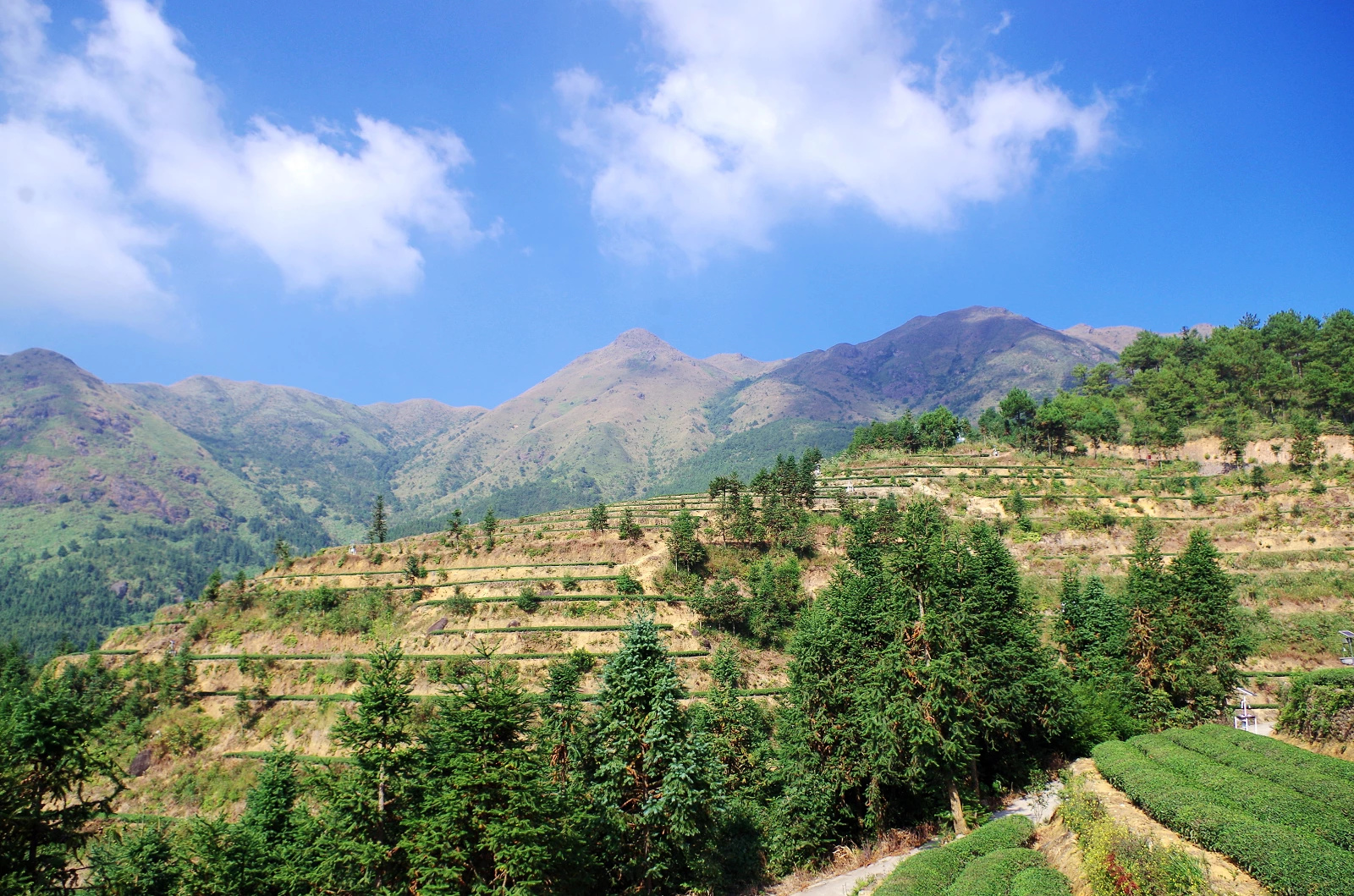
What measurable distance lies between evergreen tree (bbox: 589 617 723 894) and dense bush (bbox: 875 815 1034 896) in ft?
21.9

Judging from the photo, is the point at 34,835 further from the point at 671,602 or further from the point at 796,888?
the point at 671,602

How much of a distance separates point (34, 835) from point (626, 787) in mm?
18731

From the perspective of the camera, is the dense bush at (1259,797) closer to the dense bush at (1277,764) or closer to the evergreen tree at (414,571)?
the dense bush at (1277,764)

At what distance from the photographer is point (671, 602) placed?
61.9 meters

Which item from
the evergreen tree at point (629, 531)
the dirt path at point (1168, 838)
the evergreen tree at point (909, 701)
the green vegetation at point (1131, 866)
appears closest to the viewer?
the green vegetation at point (1131, 866)

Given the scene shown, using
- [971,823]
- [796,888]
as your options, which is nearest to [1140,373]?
[971,823]

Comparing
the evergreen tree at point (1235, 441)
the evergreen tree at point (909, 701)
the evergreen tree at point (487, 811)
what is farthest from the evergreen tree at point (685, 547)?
the evergreen tree at point (1235, 441)

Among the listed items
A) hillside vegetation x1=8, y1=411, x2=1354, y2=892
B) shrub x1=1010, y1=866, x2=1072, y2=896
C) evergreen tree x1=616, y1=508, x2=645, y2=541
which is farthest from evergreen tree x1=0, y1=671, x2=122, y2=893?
evergreen tree x1=616, y1=508, x2=645, y2=541

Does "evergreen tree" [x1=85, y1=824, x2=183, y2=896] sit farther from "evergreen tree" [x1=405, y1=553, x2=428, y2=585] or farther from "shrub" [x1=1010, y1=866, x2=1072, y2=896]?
"evergreen tree" [x1=405, y1=553, x2=428, y2=585]

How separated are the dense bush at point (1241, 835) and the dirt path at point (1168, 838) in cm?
25

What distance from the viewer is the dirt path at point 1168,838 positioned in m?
16.0

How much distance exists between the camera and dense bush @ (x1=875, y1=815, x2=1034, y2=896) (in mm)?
19094

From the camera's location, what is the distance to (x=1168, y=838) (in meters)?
19.6

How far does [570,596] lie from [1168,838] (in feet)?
166
